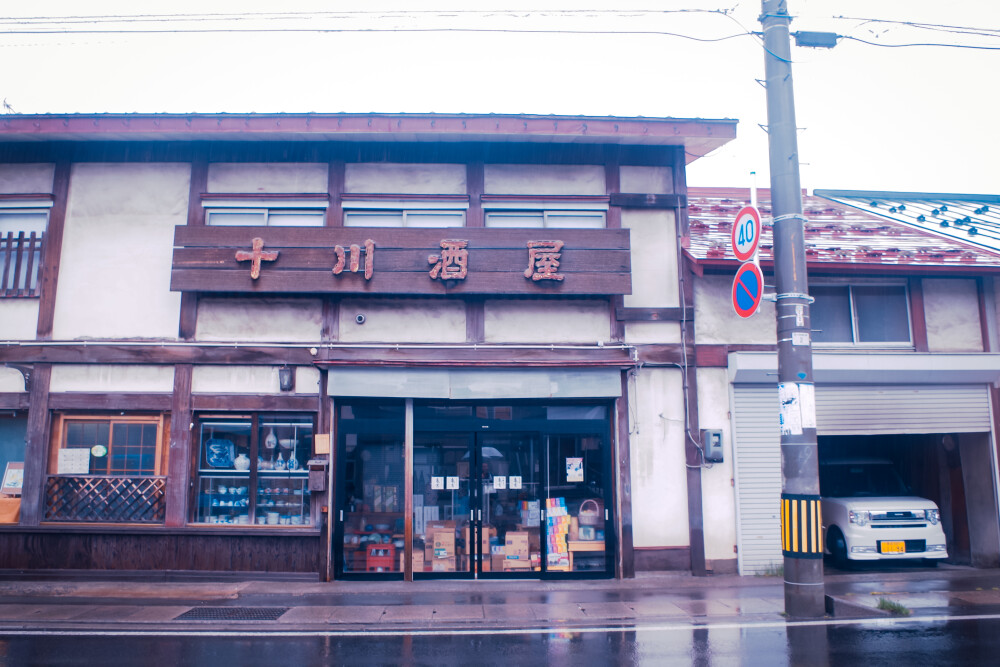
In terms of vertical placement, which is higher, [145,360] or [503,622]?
[145,360]

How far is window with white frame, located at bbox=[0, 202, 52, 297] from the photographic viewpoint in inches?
491

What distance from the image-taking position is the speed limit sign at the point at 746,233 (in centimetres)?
1016

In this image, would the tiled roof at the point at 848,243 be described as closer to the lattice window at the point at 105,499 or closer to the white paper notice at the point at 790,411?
the white paper notice at the point at 790,411

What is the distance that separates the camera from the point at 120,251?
1246 cm

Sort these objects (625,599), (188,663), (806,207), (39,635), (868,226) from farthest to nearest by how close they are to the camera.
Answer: (806,207) → (868,226) → (625,599) → (39,635) → (188,663)

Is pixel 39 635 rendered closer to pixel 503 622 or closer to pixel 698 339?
pixel 503 622

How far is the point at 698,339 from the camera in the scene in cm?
1233

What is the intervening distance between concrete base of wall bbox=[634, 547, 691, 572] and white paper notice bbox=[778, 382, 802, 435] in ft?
11.2

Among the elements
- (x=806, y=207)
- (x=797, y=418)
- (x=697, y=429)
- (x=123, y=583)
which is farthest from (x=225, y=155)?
(x=806, y=207)

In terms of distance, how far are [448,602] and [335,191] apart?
7.12 m

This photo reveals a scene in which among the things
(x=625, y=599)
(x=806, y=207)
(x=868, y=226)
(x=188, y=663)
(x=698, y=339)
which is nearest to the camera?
(x=188, y=663)

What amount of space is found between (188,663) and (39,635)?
2.55 meters

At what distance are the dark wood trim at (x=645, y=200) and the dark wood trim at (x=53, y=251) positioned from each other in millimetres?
9757

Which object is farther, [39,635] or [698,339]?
[698,339]
